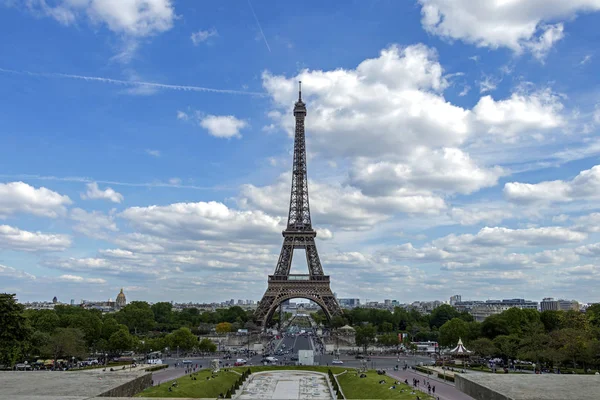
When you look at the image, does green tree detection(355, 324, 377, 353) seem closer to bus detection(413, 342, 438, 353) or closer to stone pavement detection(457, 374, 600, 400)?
bus detection(413, 342, 438, 353)

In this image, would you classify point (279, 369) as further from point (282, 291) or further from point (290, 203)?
point (290, 203)

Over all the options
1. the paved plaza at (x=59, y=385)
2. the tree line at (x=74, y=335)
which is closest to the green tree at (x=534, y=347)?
the tree line at (x=74, y=335)

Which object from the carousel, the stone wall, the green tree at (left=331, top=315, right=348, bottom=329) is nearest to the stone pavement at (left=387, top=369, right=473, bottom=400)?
the carousel

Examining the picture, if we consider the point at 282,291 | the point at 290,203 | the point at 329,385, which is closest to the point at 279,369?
the point at 329,385

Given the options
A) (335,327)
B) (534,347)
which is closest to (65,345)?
(534,347)

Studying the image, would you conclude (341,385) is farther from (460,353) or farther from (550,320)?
(550,320)

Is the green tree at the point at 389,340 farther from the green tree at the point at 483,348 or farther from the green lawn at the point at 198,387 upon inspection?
the green lawn at the point at 198,387
